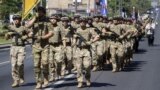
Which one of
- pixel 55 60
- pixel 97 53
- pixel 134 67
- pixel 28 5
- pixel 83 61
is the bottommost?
pixel 134 67

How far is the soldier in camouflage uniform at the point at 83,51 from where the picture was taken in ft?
49.9

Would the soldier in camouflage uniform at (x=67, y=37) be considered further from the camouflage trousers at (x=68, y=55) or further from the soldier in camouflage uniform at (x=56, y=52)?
the soldier in camouflage uniform at (x=56, y=52)

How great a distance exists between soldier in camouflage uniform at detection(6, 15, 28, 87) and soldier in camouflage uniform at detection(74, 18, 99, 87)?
148cm

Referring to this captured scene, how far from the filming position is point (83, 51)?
15.4 m

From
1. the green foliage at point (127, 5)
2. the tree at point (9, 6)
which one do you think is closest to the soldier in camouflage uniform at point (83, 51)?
the tree at point (9, 6)

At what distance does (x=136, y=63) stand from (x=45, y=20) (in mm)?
11518

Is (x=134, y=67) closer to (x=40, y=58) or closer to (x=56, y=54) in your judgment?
(x=56, y=54)

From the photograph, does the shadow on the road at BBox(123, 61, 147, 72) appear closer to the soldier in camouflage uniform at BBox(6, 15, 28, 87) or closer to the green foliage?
the soldier in camouflage uniform at BBox(6, 15, 28, 87)

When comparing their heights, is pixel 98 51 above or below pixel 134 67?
above

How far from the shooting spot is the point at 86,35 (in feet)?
52.3

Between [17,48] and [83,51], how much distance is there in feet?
5.90

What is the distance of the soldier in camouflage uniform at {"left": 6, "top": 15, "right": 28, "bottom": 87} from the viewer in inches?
609

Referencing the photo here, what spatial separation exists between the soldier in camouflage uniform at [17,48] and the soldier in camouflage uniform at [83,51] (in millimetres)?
1476

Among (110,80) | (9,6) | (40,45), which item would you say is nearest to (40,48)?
(40,45)
